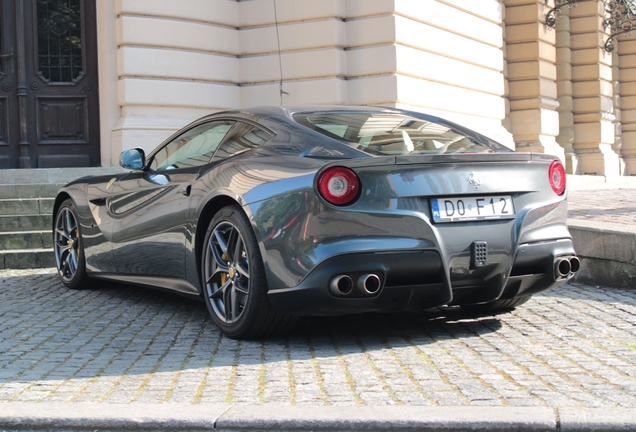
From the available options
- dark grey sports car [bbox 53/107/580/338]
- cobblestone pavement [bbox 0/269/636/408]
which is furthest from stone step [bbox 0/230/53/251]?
dark grey sports car [bbox 53/107/580/338]

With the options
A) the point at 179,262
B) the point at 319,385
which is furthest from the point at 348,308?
the point at 179,262

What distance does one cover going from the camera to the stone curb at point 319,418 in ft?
10.0

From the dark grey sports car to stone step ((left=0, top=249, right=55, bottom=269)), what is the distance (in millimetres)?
3461

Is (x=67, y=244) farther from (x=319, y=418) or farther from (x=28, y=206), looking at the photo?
(x=319, y=418)

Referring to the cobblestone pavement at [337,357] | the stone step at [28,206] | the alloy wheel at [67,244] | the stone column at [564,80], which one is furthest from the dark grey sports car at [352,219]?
the stone column at [564,80]

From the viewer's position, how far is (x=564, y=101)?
2477 centimetres

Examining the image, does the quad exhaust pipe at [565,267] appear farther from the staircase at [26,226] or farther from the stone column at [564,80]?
the stone column at [564,80]

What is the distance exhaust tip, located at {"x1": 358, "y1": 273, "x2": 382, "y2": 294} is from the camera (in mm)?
4215

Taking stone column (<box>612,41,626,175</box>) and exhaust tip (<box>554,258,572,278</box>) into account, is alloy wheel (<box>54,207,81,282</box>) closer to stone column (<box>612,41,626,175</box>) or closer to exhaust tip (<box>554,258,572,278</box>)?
exhaust tip (<box>554,258,572,278</box>)

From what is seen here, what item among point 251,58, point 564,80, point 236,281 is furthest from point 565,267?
point 564,80

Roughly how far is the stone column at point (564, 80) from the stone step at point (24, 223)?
1788 centimetres

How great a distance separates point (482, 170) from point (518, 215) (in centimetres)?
31

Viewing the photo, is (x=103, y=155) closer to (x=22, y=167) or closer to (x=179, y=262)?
(x=22, y=167)

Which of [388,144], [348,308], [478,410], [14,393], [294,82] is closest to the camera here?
[478,410]
